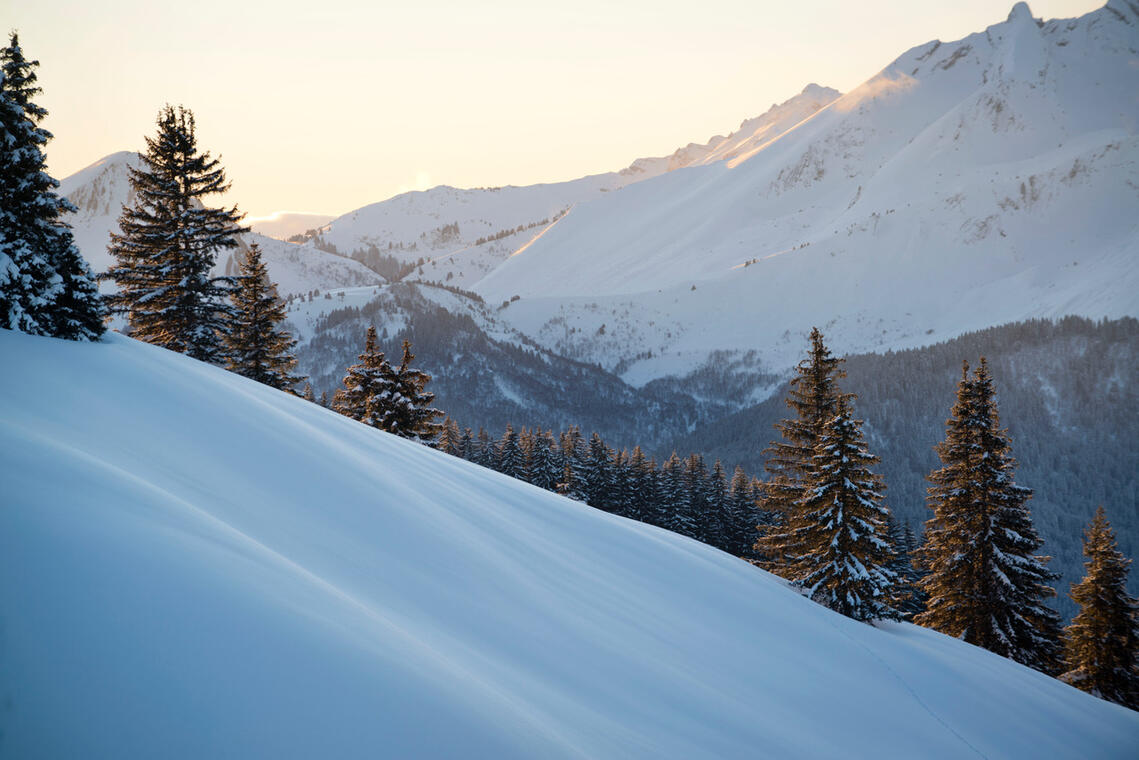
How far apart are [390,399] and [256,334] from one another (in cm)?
597

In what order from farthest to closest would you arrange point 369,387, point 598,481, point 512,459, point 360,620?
point 598,481, point 512,459, point 369,387, point 360,620

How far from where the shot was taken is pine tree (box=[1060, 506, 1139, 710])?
19719 mm

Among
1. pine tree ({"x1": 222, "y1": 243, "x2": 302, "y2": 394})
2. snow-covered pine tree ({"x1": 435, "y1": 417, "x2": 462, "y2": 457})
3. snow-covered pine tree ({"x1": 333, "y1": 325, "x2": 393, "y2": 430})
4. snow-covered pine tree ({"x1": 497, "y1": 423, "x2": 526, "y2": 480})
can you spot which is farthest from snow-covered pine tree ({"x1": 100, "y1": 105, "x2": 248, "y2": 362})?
snow-covered pine tree ({"x1": 497, "y1": 423, "x2": 526, "y2": 480})

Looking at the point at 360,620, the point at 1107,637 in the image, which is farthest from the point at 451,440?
the point at 360,620

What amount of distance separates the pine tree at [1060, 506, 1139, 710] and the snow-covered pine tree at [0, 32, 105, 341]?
91.1ft

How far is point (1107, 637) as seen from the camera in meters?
19.9

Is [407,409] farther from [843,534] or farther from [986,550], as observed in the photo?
[986,550]

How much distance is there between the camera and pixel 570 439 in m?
53.1

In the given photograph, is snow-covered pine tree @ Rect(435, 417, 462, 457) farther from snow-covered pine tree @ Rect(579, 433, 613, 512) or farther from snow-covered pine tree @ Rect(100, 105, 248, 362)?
snow-covered pine tree @ Rect(100, 105, 248, 362)

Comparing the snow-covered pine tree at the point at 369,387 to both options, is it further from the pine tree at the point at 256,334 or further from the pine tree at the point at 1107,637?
the pine tree at the point at 1107,637

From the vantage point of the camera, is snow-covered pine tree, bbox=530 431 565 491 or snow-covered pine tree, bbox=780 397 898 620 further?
snow-covered pine tree, bbox=530 431 565 491

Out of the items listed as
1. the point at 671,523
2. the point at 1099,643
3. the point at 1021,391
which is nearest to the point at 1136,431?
the point at 1021,391

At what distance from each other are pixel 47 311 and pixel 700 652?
996 cm

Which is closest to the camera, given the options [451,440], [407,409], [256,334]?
[256,334]
